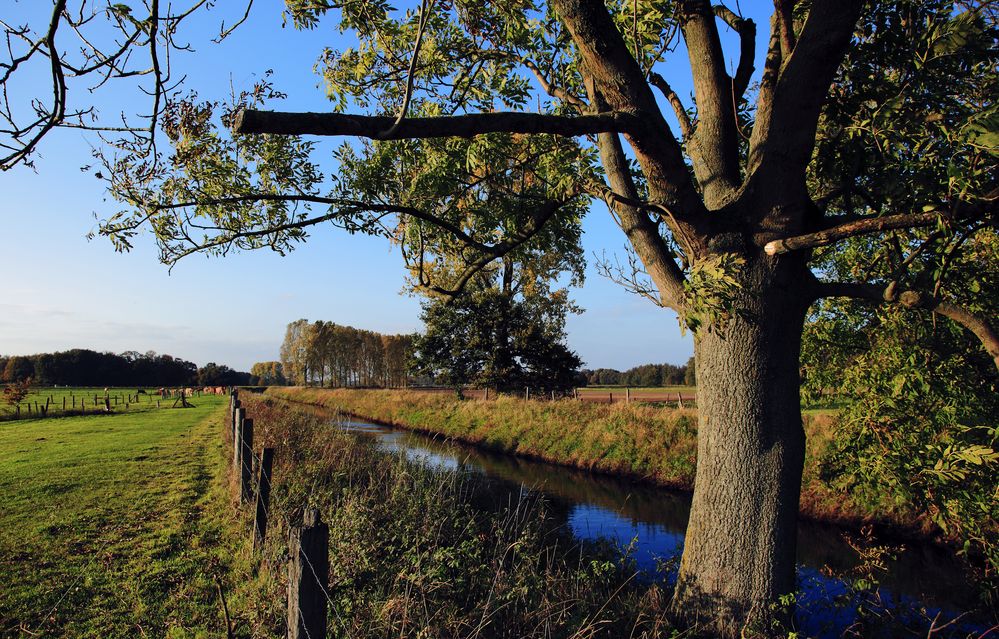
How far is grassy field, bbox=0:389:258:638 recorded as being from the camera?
491cm

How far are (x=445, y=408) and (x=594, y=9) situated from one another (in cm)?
2586

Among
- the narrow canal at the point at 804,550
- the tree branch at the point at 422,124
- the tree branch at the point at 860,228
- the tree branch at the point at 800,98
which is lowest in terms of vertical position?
the narrow canal at the point at 804,550

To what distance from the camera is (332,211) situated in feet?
18.0

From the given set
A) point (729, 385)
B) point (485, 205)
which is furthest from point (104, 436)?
point (729, 385)

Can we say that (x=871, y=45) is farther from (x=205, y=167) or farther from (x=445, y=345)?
(x=445, y=345)

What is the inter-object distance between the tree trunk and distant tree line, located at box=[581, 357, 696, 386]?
58216 millimetres

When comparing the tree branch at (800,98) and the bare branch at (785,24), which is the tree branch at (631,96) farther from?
the bare branch at (785,24)

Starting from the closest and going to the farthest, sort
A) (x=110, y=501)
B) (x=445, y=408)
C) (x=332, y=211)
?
(x=332, y=211) → (x=110, y=501) → (x=445, y=408)

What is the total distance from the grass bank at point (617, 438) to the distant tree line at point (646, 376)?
40.2 m

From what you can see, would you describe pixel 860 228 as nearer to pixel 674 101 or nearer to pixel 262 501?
pixel 674 101

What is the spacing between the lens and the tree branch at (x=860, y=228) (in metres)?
3.53

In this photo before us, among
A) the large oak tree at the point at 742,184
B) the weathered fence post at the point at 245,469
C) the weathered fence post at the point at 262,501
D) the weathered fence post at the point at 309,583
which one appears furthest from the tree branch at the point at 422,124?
the weathered fence post at the point at 245,469

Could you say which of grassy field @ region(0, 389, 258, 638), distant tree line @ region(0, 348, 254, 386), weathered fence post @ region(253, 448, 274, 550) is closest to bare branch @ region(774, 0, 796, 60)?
grassy field @ region(0, 389, 258, 638)

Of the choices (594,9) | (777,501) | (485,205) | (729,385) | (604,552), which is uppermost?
(594,9)
